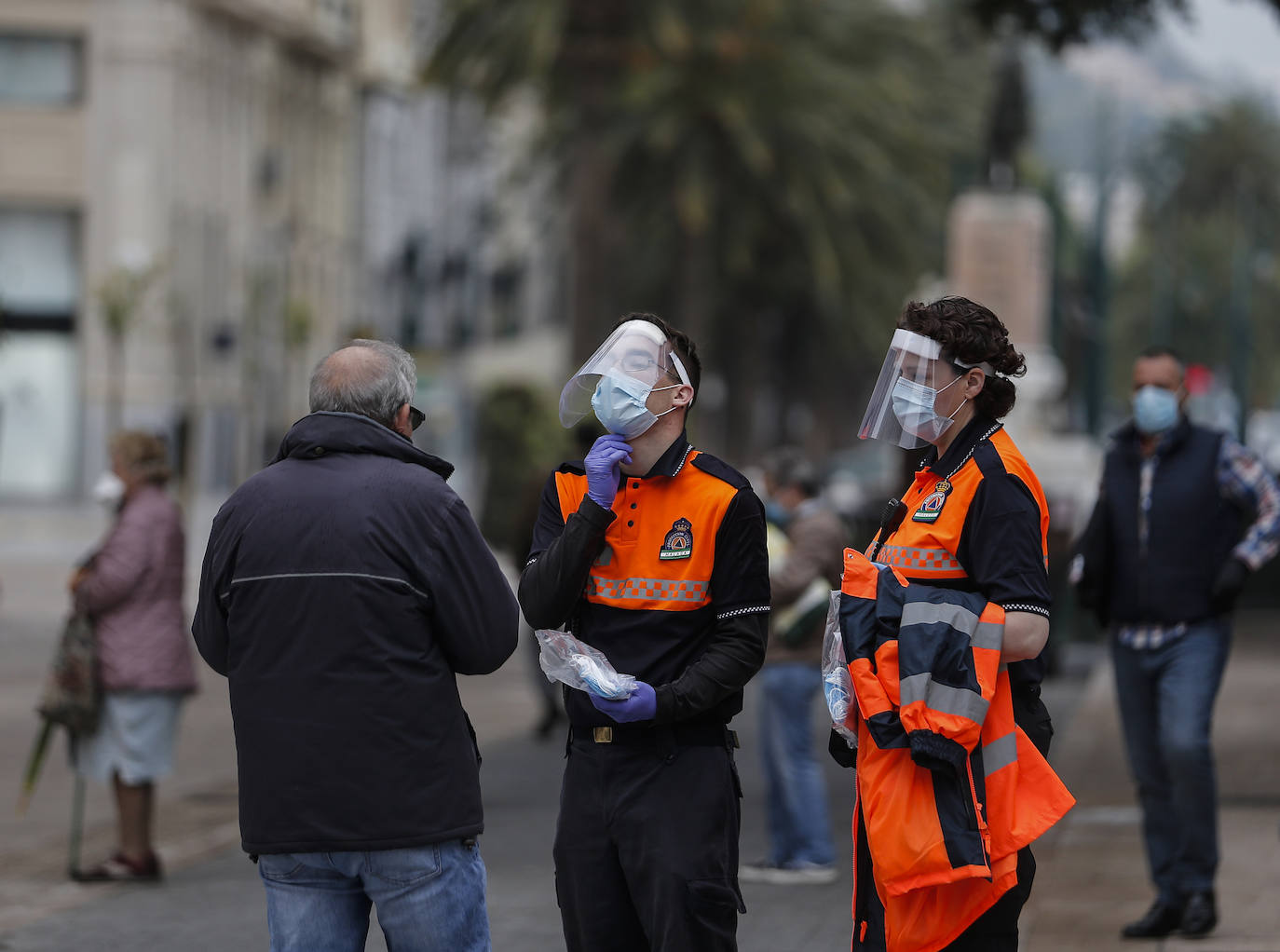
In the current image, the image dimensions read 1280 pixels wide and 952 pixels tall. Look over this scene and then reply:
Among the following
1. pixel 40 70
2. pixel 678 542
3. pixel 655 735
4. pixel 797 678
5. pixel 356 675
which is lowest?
pixel 797 678

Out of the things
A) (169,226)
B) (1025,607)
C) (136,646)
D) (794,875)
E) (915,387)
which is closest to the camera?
(1025,607)

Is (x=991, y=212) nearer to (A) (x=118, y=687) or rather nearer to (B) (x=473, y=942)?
(A) (x=118, y=687)

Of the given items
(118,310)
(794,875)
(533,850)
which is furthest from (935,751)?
(118,310)

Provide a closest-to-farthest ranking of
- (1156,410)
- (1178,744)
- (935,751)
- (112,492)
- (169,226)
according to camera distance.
A: (935,751) → (1178,744) → (1156,410) → (112,492) → (169,226)

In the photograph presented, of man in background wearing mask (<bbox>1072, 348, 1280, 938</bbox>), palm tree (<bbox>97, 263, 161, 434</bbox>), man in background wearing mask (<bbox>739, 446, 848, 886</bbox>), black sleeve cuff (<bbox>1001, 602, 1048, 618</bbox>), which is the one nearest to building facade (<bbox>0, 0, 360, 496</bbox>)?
palm tree (<bbox>97, 263, 161, 434</bbox>)

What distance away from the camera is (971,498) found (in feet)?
14.8

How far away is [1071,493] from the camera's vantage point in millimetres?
22781

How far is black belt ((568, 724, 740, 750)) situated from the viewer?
4.64 metres

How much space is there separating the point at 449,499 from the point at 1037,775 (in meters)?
1.33

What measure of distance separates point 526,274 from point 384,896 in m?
69.2

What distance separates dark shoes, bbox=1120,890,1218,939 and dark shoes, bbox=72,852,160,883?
12.8 ft

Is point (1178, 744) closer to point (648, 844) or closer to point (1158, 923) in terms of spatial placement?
point (1158, 923)

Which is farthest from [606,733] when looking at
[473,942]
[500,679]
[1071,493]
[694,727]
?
[1071,493]

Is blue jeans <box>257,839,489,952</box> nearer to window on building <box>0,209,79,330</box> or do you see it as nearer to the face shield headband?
the face shield headband
